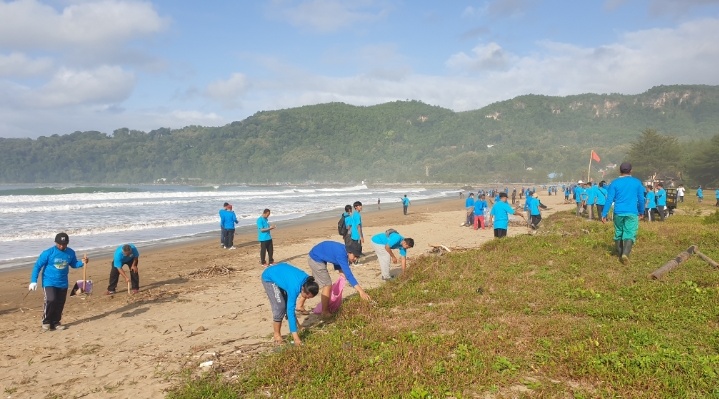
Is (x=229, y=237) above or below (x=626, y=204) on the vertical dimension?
below

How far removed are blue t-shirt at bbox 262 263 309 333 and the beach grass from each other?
441mm

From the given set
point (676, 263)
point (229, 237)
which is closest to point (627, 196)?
point (676, 263)

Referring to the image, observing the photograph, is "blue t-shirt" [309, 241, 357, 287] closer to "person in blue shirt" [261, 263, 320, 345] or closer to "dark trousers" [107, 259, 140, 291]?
"person in blue shirt" [261, 263, 320, 345]

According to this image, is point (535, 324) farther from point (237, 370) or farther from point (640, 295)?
point (237, 370)

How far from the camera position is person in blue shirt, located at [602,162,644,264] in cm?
903

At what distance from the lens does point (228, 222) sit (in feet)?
57.3

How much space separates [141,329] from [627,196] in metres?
10.1

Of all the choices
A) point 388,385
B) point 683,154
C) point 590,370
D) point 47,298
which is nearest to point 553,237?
point 590,370

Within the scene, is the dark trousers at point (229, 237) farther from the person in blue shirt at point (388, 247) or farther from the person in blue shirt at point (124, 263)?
the person in blue shirt at point (388, 247)

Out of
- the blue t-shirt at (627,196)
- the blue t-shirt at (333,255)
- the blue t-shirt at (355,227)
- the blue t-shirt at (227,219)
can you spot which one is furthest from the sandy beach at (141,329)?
the blue t-shirt at (627,196)

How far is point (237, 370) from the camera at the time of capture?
564 cm

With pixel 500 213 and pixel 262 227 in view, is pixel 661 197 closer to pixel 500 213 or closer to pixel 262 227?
pixel 500 213

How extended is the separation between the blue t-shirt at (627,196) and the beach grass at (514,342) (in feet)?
3.86

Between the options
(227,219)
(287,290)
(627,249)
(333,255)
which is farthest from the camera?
(227,219)
